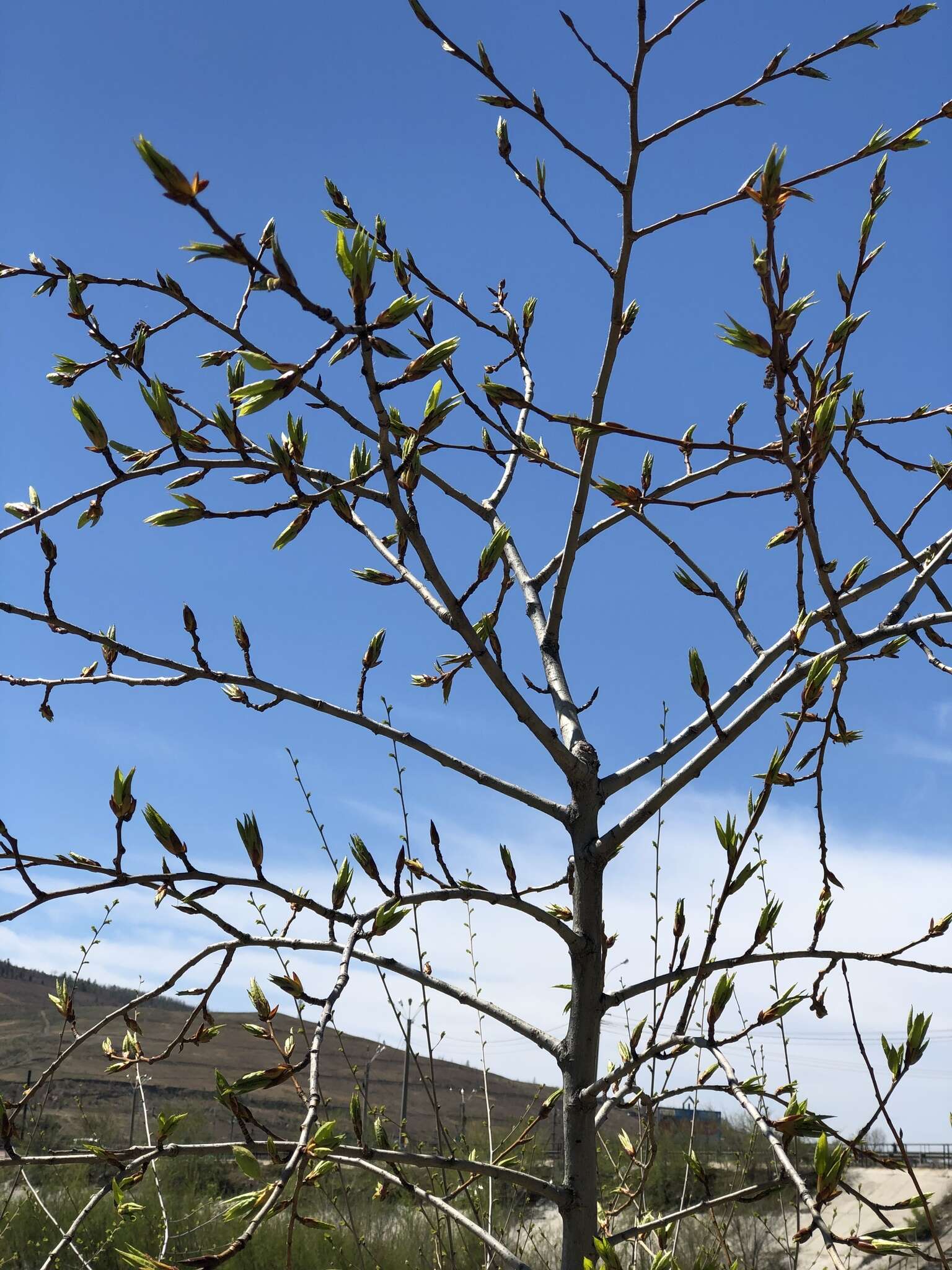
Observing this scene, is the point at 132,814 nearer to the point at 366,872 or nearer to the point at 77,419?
the point at 366,872

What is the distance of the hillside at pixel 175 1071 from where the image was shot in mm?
24234

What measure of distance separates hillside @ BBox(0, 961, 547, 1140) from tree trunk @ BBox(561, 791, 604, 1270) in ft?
54.1

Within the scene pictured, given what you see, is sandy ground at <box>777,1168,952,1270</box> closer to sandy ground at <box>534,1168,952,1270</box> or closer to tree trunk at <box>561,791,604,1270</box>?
sandy ground at <box>534,1168,952,1270</box>

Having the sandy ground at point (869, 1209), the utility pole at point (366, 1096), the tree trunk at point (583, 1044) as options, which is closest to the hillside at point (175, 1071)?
the sandy ground at point (869, 1209)

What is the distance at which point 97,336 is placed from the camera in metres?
1.48

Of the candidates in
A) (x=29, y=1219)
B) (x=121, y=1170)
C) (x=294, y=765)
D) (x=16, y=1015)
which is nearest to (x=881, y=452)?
(x=121, y=1170)

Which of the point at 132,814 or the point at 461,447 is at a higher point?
the point at 461,447

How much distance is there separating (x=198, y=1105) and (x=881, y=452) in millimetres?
25208

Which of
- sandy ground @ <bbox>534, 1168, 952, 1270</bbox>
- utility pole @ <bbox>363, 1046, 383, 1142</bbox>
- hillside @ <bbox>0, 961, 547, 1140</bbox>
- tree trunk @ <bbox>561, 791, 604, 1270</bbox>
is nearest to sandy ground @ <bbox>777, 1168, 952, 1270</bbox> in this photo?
sandy ground @ <bbox>534, 1168, 952, 1270</bbox>

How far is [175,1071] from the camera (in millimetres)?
37875

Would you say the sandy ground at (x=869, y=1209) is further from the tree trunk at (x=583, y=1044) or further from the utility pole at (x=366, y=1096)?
the tree trunk at (x=583, y=1044)

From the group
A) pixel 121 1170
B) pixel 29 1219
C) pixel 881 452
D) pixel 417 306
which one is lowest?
pixel 29 1219

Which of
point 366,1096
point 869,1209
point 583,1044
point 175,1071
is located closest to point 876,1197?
point 869,1209

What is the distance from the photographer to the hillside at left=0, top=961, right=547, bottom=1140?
79.5 feet
